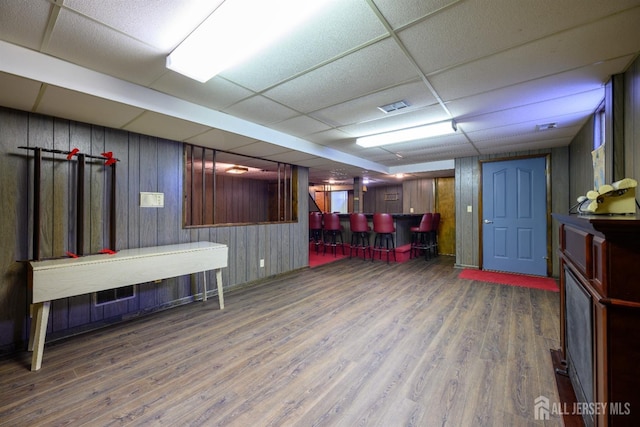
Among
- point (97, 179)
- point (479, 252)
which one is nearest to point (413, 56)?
point (97, 179)

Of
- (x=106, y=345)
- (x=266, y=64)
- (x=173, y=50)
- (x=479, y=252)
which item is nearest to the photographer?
(x=173, y=50)

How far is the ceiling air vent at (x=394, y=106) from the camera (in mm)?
2703

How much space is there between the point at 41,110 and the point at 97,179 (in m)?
0.72

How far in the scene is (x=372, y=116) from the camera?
3.09 metres

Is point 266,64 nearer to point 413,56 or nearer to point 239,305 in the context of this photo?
point 413,56

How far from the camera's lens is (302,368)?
2004 millimetres

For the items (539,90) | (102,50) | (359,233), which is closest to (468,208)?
(359,233)

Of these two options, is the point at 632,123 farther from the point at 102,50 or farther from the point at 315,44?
the point at 102,50

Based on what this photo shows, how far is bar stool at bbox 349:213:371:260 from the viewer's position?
19.2 feet

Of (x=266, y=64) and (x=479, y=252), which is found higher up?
(x=266, y=64)

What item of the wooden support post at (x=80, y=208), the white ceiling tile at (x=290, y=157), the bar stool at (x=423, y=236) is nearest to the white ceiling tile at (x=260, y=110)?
the white ceiling tile at (x=290, y=157)

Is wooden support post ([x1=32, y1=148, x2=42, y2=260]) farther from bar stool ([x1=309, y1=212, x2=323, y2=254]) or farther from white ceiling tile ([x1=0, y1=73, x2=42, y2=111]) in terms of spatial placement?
bar stool ([x1=309, y1=212, x2=323, y2=254])

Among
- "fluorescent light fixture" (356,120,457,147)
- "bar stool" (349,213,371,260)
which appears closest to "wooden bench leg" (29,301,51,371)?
"fluorescent light fixture" (356,120,457,147)

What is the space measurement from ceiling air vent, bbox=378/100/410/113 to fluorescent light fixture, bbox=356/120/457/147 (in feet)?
2.43
